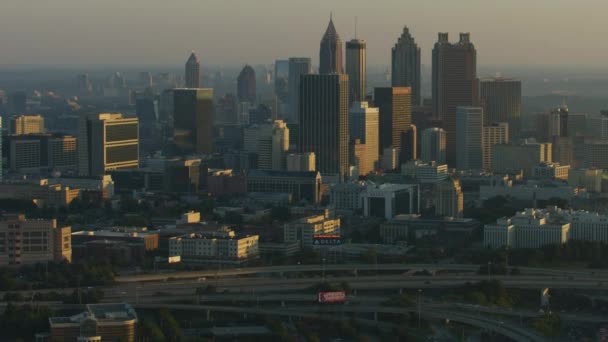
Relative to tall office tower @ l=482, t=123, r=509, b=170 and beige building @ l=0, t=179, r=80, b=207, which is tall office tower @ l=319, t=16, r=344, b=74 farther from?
beige building @ l=0, t=179, r=80, b=207

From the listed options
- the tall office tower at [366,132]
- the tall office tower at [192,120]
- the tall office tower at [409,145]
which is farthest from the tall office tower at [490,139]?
the tall office tower at [192,120]

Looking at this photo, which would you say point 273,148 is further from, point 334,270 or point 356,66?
point 334,270

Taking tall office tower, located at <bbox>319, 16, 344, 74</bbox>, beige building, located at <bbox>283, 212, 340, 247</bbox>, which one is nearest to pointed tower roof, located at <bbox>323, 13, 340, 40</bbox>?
tall office tower, located at <bbox>319, 16, 344, 74</bbox>

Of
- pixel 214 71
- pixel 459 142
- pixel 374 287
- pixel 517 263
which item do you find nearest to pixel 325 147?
pixel 459 142

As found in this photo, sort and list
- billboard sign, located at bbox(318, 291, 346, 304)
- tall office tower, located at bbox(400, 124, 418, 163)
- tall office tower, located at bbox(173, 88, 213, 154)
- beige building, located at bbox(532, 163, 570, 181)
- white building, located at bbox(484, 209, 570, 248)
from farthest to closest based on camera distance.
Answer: tall office tower, located at bbox(173, 88, 213, 154), tall office tower, located at bbox(400, 124, 418, 163), beige building, located at bbox(532, 163, 570, 181), white building, located at bbox(484, 209, 570, 248), billboard sign, located at bbox(318, 291, 346, 304)

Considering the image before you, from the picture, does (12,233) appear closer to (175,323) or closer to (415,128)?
(175,323)

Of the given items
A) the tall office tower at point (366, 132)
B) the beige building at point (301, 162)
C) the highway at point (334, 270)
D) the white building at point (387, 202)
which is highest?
the tall office tower at point (366, 132)

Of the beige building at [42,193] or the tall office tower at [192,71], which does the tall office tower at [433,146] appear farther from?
the tall office tower at [192,71]

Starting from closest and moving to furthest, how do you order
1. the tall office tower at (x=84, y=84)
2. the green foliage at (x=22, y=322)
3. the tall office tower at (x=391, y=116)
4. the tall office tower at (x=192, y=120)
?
the green foliage at (x=22, y=322) < the tall office tower at (x=391, y=116) < the tall office tower at (x=192, y=120) < the tall office tower at (x=84, y=84)
